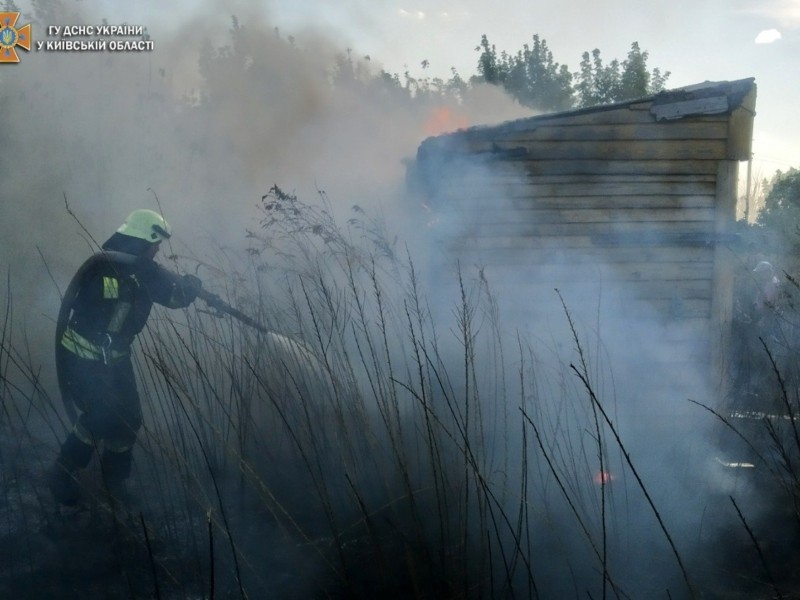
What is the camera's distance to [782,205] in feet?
69.8

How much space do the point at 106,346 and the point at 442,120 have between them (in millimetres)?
13100

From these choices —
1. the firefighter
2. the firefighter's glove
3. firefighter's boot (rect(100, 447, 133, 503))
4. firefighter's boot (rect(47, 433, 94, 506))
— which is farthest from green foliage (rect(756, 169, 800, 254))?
firefighter's boot (rect(47, 433, 94, 506))

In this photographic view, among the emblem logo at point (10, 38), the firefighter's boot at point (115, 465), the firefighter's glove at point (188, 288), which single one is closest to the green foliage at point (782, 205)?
the emblem logo at point (10, 38)

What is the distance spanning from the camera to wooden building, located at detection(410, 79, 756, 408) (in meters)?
6.62

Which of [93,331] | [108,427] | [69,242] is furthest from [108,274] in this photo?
[69,242]

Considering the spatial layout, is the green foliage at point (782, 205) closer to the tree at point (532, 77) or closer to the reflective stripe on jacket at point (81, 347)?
the tree at point (532, 77)

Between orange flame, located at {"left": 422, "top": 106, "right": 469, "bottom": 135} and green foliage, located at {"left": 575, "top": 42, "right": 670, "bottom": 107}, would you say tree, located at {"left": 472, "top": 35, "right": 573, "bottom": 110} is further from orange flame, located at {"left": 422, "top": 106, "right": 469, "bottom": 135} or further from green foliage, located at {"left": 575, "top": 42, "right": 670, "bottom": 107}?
orange flame, located at {"left": 422, "top": 106, "right": 469, "bottom": 135}

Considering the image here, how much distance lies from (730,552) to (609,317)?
9.27ft

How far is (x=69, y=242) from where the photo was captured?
385 inches

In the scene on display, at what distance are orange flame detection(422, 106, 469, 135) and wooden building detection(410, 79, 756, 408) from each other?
331 inches

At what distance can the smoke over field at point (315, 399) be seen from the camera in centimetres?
367

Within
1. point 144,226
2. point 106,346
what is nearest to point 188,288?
point 144,226

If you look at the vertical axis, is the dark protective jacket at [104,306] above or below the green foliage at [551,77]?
below

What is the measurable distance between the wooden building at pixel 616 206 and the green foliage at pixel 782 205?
14389 mm
